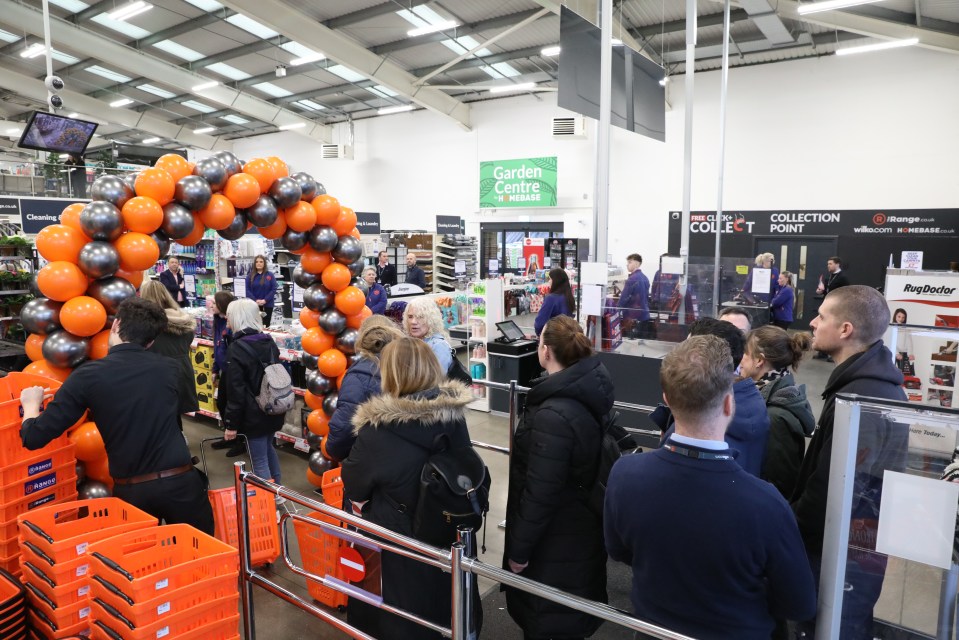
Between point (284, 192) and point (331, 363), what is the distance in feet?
4.37

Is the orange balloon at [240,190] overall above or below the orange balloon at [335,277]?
above

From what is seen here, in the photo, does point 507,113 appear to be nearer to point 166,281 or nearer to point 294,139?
point 294,139

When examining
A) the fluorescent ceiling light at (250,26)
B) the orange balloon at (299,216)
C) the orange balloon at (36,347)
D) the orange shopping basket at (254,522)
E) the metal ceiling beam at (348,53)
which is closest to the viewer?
the orange shopping basket at (254,522)

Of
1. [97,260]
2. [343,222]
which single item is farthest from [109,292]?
[343,222]

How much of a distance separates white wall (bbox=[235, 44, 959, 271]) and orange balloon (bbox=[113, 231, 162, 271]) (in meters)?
10.1

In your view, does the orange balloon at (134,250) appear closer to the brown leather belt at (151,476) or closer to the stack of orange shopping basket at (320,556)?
the brown leather belt at (151,476)

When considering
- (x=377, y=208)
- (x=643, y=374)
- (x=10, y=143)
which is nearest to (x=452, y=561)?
(x=643, y=374)

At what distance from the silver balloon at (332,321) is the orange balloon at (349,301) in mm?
47

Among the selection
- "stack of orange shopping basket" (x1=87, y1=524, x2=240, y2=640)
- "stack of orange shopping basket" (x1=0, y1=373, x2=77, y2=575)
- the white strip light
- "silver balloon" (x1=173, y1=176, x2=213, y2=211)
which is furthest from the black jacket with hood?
the white strip light

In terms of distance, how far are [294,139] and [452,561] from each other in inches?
843

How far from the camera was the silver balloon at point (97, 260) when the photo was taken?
355cm

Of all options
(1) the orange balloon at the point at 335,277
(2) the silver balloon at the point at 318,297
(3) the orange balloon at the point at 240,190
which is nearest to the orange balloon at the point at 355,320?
(2) the silver balloon at the point at 318,297

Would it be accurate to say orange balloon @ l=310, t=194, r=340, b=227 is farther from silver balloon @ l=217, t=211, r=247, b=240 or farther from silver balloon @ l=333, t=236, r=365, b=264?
silver balloon @ l=217, t=211, r=247, b=240

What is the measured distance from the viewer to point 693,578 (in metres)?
1.49
